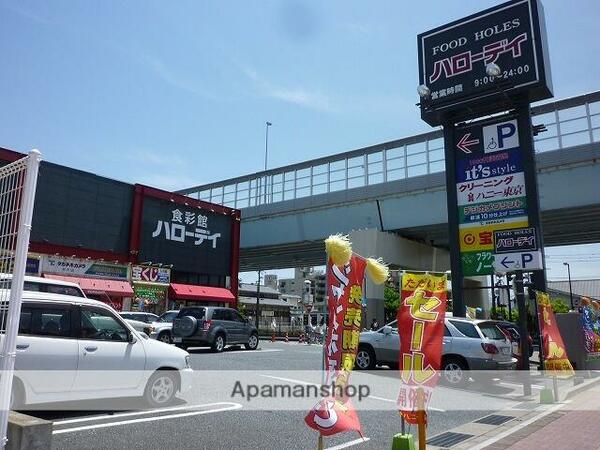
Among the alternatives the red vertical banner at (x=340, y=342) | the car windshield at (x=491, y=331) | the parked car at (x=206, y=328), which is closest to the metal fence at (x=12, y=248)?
the red vertical banner at (x=340, y=342)

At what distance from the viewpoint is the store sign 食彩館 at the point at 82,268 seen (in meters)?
23.8

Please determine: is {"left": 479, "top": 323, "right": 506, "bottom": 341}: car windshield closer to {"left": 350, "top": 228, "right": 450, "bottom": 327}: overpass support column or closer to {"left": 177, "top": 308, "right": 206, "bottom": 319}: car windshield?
{"left": 177, "top": 308, "right": 206, "bottom": 319}: car windshield

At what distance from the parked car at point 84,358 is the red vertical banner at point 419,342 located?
3.99 metres

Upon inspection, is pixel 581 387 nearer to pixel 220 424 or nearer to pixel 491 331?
pixel 491 331

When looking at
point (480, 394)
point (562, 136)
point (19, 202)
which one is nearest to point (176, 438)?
point (19, 202)

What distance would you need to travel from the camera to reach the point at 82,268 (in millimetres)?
25000

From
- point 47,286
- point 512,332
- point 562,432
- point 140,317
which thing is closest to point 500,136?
point 512,332

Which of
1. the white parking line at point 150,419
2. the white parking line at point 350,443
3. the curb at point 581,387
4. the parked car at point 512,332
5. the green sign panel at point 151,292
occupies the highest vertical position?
the green sign panel at point 151,292

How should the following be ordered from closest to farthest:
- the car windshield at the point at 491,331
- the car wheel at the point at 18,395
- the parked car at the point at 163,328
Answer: the car wheel at the point at 18,395 < the car windshield at the point at 491,331 < the parked car at the point at 163,328

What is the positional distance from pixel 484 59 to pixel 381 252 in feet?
38.7

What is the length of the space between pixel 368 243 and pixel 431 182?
14.6ft

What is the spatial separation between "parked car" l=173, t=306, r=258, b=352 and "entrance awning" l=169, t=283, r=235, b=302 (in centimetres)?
1018

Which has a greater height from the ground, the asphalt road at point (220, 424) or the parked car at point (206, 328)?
the parked car at point (206, 328)

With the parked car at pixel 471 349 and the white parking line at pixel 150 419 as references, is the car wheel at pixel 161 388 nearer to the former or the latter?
the white parking line at pixel 150 419
